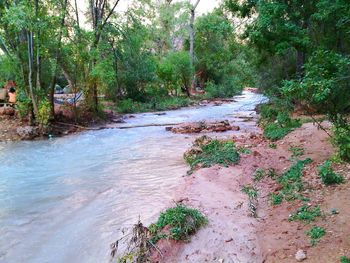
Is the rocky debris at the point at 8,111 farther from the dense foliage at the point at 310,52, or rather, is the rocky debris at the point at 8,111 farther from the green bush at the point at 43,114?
the dense foliage at the point at 310,52

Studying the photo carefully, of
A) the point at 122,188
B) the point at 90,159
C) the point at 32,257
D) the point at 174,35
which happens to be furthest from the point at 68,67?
the point at 174,35

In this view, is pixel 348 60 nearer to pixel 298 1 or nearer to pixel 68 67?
pixel 298 1

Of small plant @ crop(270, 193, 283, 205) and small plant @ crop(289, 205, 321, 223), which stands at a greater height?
small plant @ crop(289, 205, 321, 223)

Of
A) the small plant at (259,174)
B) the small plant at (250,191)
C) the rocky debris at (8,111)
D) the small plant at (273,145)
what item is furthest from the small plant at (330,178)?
the rocky debris at (8,111)

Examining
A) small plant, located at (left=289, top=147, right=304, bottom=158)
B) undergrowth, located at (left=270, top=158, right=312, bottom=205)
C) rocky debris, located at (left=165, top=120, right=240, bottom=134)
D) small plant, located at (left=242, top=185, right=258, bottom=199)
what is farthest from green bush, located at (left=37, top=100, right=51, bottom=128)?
undergrowth, located at (left=270, top=158, right=312, bottom=205)

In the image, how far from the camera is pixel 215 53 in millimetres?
34875

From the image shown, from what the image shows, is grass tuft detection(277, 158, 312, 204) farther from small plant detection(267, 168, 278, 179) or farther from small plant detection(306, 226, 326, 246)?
small plant detection(306, 226, 326, 246)

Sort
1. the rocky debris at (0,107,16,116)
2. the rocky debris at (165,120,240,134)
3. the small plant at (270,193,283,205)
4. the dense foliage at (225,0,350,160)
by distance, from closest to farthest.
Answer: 1. the dense foliage at (225,0,350,160)
2. the small plant at (270,193,283,205)
3. the rocky debris at (165,120,240,134)
4. the rocky debris at (0,107,16,116)

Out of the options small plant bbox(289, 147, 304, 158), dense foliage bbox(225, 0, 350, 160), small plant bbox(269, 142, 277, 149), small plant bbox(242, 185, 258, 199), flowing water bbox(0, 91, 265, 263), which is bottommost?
flowing water bbox(0, 91, 265, 263)

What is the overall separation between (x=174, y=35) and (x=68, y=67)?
2709 cm

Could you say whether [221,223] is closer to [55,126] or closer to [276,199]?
[276,199]

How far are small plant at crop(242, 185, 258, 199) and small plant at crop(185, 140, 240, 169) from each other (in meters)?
1.17

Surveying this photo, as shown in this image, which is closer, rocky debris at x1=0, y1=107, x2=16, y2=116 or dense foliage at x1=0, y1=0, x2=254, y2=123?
dense foliage at x1=0, y1=0, x2=254, y2=123

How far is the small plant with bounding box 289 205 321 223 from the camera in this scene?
4348 mm
